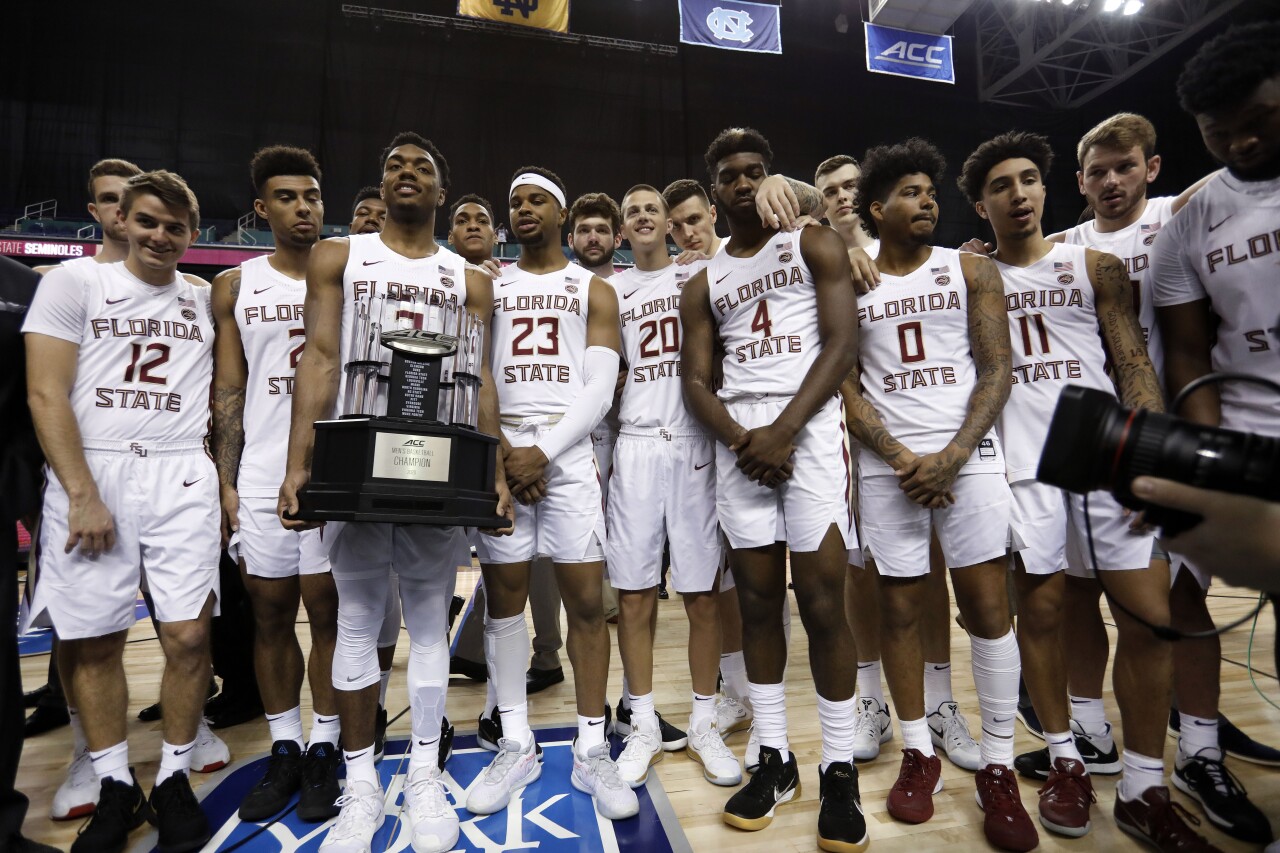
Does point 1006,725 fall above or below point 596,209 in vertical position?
below

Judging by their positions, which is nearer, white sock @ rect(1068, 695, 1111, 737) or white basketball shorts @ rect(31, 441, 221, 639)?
white basketball shorts @ rect(31, 441, 221, 639)

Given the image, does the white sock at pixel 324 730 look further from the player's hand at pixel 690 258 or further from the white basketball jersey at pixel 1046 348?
the white basketball jersey at pixel 1046 348

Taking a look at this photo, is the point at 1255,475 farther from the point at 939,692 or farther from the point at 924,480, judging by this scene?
the point at 939,692

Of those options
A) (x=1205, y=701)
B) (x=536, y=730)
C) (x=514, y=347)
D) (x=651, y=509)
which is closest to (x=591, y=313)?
(x=514, y=347)

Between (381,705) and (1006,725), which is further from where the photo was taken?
(381,705)

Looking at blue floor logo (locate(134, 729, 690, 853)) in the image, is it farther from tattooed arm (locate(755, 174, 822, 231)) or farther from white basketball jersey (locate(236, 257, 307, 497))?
tattooed arm (locate(755, 174, 822, 231))

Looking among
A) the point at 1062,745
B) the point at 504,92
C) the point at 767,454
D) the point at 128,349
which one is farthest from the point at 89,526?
the point at 504,92

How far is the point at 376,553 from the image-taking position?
6.47 ft

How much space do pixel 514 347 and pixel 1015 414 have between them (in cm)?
177

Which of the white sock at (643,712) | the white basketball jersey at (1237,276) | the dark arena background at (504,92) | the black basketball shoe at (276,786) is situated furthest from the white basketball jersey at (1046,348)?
the dark arena background at (504,92)

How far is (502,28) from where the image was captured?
11297 mm

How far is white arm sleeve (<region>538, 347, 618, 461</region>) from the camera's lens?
2283mm

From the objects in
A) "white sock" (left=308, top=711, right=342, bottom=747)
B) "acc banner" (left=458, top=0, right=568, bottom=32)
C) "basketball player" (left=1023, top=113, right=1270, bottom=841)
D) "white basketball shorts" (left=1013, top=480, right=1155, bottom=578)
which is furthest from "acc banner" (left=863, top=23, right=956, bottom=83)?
"white sock" (left=308, top=711, right=342, bottom=747)

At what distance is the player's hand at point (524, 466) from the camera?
224 centimetres
